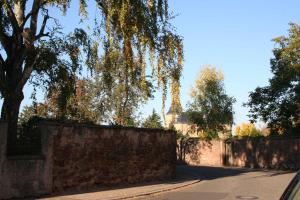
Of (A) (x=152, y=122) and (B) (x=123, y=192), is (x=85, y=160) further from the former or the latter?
(A) (x=152, y=122)

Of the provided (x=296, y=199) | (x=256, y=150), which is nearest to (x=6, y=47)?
(x=296, y=199)

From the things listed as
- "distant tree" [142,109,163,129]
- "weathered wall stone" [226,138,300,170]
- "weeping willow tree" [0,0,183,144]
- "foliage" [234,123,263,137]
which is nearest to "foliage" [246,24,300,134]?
"weathered wall stone" [226,138,300,170]

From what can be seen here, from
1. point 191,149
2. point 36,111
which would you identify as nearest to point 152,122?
point 191,149

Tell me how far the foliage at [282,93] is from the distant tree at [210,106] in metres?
18.0

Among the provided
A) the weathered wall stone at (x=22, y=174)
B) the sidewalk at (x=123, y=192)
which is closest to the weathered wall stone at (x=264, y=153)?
the sidewalk at (x=123, y=192)

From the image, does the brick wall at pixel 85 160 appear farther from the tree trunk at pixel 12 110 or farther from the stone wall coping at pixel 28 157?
the tree trunk at pixel 12 110

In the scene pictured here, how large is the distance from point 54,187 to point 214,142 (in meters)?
31.6

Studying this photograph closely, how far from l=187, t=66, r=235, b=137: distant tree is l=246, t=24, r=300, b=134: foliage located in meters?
18.0

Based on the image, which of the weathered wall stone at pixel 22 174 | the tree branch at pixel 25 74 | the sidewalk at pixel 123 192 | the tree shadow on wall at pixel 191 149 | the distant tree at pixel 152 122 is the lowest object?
the sidewalk at pixel 123 192

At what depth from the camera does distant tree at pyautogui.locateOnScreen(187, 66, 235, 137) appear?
63.0m

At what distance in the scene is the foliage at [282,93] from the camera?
42250mm

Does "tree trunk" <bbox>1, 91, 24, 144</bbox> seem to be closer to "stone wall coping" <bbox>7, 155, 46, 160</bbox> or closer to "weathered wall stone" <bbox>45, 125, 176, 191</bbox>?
"stone wall coping" <bbox>7, 155, 46, 160</bbox>

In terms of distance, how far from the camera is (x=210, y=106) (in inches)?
2516

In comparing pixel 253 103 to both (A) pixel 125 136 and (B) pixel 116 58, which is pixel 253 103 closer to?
(A) pixel 125 136
